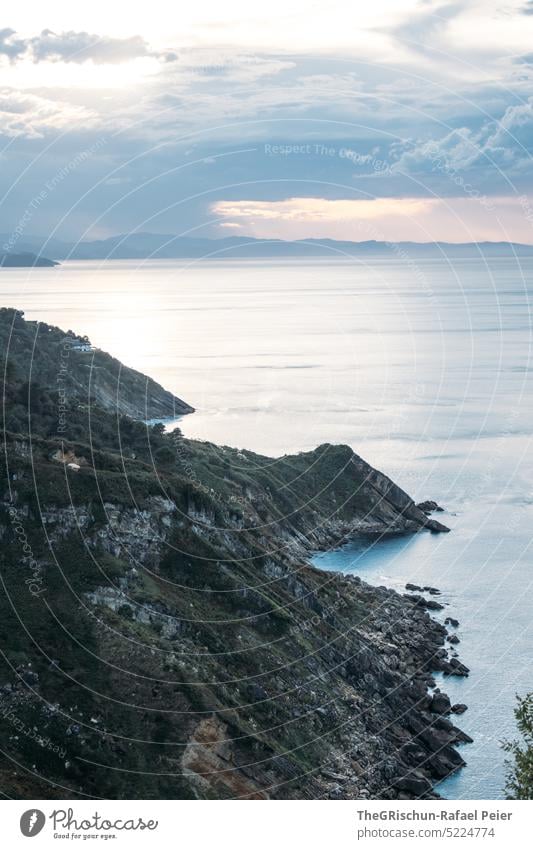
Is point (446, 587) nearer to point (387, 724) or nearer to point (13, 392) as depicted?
point (387, 724)

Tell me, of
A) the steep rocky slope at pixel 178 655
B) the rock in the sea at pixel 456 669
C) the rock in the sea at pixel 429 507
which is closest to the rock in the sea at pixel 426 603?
the steep rocky slope at pixel 178 655

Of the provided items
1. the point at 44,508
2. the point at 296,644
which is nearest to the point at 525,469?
the point at 296,644
